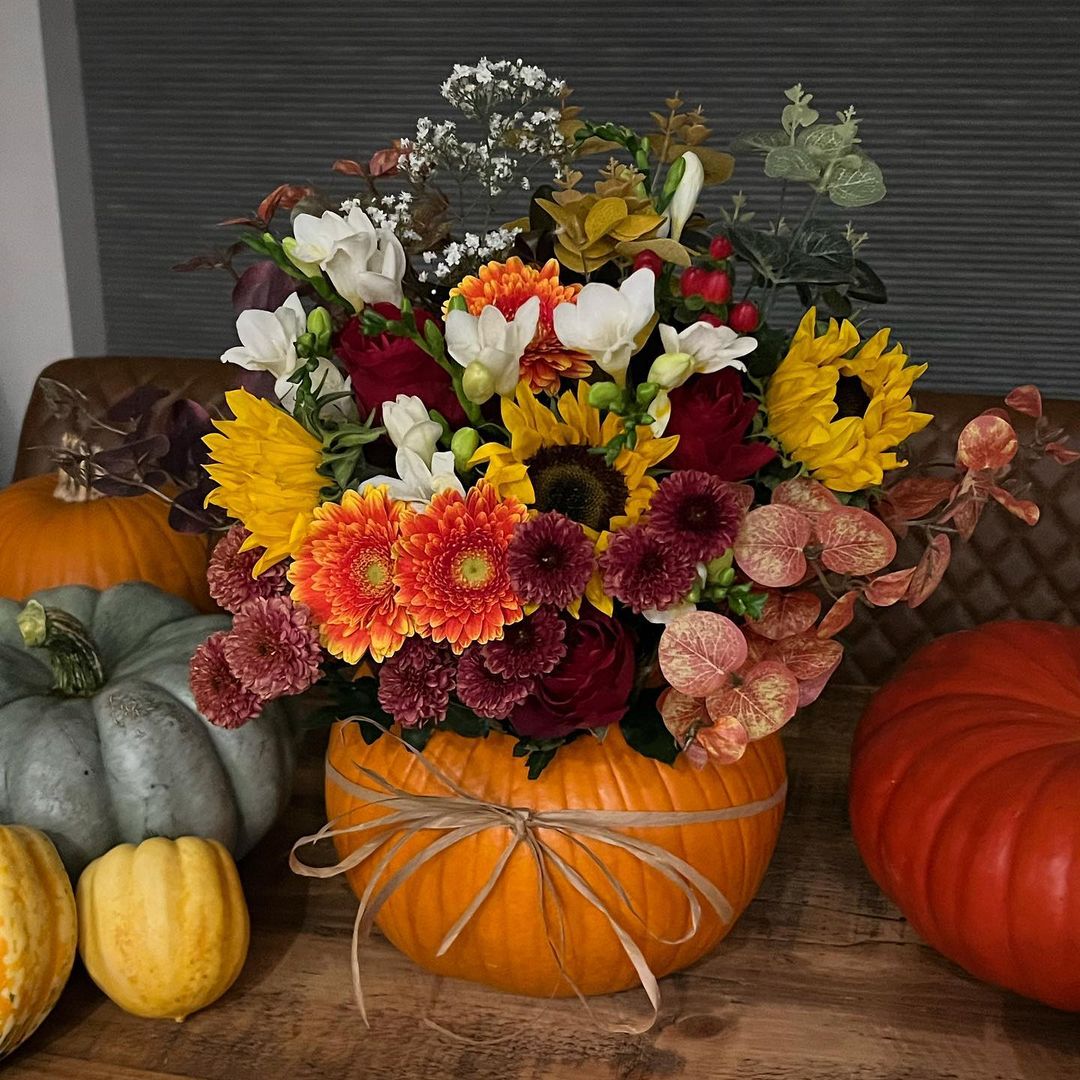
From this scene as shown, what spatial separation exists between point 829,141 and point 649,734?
0.36 meters

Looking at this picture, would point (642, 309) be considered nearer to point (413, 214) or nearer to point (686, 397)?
point (686, 397)

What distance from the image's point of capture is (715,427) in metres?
0.63

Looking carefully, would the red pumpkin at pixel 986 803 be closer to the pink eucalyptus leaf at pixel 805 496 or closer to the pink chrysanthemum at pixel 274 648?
the pink eucalyptus leaf at pixel 805 496

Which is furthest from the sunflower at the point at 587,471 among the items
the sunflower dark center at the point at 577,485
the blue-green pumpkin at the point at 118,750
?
the blue-green pumpkin at the point at 118,750

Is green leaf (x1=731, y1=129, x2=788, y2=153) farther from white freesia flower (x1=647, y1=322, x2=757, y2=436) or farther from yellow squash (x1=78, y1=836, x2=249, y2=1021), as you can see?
yellow squash (x1=78, y1=836, x2=249, y2=1021)

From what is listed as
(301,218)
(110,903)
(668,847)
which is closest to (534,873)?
(668,847)

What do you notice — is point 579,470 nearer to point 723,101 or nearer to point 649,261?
point 649,261

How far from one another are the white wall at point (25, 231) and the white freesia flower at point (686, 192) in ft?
6.36

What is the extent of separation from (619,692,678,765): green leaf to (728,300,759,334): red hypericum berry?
0.23m

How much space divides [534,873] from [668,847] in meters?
0.08

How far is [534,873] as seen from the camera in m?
0.71

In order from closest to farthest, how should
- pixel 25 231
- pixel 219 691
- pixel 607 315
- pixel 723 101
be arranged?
pixel 607 315, pixel 219 691, pixel 723 101, pixel 25 231

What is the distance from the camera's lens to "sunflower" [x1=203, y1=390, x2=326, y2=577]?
0.65 m

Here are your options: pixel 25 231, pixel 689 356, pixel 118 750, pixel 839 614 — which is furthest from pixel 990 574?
pixel 25 231
